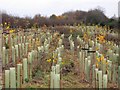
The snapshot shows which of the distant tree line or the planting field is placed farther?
the distant tree line

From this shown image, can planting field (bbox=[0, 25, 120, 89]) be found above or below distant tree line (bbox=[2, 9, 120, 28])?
below

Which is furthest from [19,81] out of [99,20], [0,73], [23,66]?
[99,20]

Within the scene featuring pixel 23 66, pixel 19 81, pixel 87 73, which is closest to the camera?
pixel 19 81

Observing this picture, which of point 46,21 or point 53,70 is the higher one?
point 46,21

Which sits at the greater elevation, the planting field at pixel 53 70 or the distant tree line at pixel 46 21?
the distant tree line at pixel 46 21

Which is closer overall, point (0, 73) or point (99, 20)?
point (0, 73)

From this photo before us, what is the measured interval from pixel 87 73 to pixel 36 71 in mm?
1067

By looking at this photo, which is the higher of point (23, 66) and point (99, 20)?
point (99, 20)

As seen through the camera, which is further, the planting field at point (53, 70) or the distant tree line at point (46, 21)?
the distant tree line at point (46, 21)

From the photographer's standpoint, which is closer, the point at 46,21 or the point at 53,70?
the point at 53,70

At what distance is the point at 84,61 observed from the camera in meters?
6.49

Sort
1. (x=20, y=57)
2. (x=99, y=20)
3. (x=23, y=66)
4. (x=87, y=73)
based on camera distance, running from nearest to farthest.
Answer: (x=23, y=66)
(x=87, y=73)
(x=20, y=57)
(x=99, y=20)

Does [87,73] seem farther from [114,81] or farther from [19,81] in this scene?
[19,81]

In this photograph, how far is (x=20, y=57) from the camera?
7.25m
